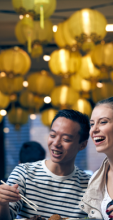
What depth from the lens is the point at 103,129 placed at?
1256 millimetres

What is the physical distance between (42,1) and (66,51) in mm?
1134

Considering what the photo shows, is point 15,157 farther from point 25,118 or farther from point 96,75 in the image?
point 96,75

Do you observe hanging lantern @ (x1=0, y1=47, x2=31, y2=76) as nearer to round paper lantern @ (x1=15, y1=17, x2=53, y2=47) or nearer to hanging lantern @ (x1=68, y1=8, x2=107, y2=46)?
round paper lantern @ (x1=15, y1=17, x2=53, y2=47)

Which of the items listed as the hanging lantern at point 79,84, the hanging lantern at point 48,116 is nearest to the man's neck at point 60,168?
the hanging lantern at point 79,84

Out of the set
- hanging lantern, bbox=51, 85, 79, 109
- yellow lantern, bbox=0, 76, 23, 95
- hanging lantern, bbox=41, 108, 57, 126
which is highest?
yellow lantern, bbox=0, 76, 23, 95

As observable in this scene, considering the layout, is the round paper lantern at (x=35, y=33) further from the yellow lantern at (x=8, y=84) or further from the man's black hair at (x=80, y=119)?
the man's black hair at (x=80, y=119)

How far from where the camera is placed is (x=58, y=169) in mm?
1535

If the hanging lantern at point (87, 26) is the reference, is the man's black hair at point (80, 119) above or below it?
below

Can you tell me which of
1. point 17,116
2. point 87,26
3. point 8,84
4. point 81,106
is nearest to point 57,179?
point 87,26

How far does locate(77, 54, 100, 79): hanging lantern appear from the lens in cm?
348

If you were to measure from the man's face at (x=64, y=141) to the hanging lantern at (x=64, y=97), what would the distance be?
2.27m

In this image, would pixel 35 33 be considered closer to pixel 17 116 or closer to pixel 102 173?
pixel 102 173

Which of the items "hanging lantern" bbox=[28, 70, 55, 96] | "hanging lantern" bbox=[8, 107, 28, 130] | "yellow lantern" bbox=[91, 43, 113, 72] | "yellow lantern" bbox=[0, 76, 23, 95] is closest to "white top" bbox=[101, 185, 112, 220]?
"yellow lantern" bbox=[91, 43, 113, 72]

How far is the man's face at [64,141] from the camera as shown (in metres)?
1.47
